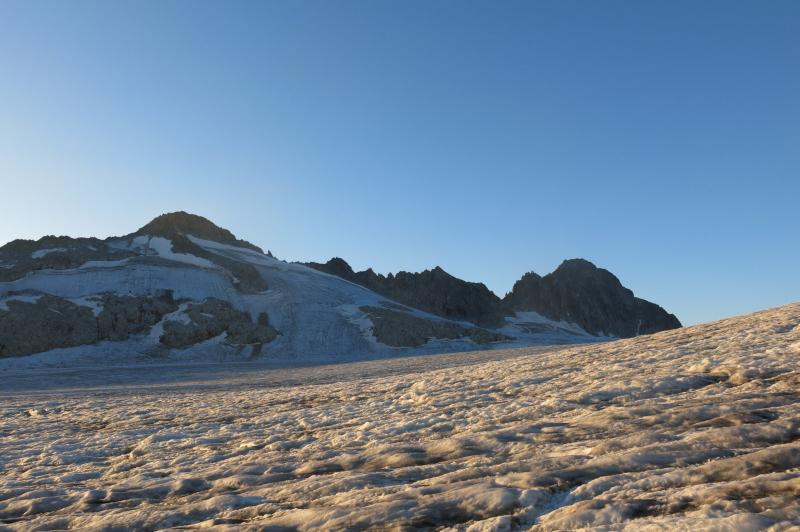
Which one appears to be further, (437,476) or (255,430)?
(255,430)

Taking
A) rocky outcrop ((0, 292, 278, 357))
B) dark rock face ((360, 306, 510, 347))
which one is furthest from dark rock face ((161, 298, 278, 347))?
dark rock face ((360, 306, 510, 347))

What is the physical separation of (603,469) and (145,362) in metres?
55.5

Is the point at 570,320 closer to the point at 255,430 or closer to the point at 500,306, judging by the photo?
the point at 500,306

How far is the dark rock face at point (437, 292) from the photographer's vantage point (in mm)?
127375

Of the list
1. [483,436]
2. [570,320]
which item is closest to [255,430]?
[483,436]

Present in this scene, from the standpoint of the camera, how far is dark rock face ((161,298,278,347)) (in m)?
60.0

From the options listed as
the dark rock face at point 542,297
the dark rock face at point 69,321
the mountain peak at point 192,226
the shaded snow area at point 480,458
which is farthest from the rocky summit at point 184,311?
the shaded snow area at point 480,458

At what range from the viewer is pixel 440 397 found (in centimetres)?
1255

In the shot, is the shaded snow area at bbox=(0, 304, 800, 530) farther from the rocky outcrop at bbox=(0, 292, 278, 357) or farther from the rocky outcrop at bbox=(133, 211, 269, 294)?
the rocky outcrop at bbox=(133, 211, 269, 294)

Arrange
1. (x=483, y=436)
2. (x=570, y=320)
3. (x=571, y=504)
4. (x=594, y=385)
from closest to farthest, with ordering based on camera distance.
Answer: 1. (x=571, y=504)
2. (x=483, y=436)
3. (x=594, y=385)
4. (x=570, y=320)

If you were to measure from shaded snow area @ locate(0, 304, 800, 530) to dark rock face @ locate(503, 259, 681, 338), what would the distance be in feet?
446

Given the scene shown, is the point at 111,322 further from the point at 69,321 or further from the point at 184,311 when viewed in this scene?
the point at 184,311

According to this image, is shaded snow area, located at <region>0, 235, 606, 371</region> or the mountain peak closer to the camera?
shaded snow area, located at <region>0, 235, 606, 371</region>

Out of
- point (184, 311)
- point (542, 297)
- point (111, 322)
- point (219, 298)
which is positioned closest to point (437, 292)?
point (542, 297)
